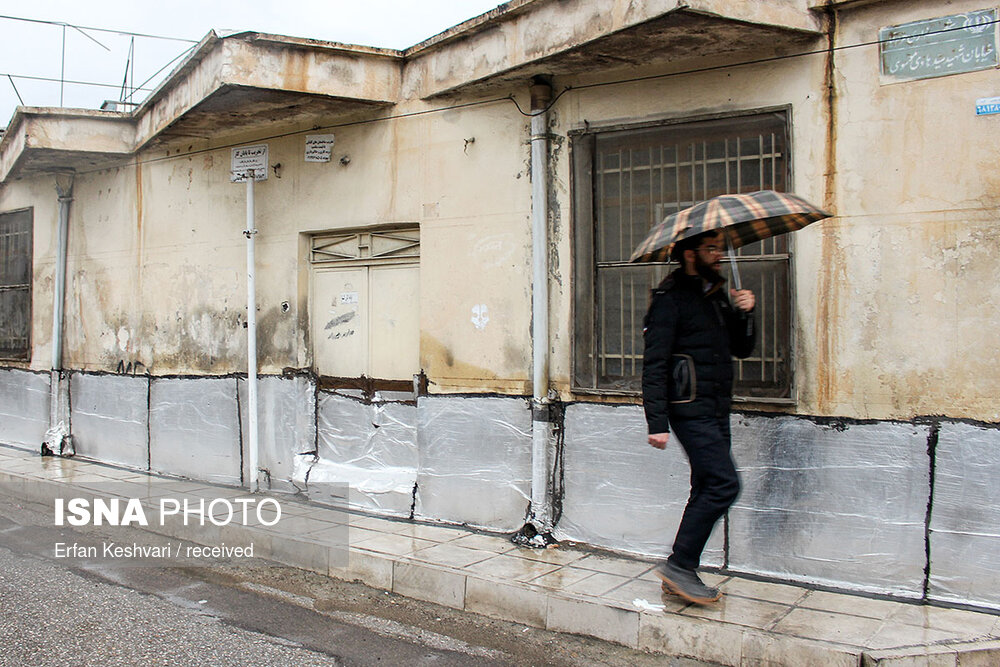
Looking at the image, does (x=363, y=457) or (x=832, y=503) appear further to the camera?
(x=363, y=457)

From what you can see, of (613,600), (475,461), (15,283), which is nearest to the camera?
(613,600)

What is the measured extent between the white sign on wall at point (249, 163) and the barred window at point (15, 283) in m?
4.54

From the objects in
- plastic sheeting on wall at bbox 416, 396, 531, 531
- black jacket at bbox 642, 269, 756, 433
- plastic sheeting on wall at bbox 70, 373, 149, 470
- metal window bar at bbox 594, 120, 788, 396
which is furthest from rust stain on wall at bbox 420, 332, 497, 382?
plastic sheeting on wall at bbox 70, 373, 149, 470

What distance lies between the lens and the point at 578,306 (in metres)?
5.70

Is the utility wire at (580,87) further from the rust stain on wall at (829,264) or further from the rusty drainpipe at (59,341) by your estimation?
the rusty drainpipe at (59,341)

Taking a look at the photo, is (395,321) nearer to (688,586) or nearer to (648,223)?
(648,223)

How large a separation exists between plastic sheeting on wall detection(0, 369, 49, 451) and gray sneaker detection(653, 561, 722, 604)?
339 inches

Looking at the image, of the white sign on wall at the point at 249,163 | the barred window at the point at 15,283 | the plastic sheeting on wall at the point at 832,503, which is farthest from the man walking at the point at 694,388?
the barred window at the point at 15,283

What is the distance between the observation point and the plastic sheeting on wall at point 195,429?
7.88 meters

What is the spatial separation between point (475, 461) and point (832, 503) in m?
2.54

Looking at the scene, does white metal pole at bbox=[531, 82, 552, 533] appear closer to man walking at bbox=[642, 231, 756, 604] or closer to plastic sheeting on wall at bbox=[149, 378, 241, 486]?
man walking at bbox=[642, 231, 756, 604]

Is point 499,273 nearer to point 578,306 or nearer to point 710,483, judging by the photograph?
point 578,306

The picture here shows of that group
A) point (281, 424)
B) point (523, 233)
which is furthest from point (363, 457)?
point (523, 233)

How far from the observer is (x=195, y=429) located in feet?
27.0
